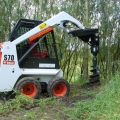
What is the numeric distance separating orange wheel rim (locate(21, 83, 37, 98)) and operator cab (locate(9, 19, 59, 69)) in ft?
1.54

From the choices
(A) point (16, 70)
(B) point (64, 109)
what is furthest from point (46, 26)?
(B) point (64, 109)

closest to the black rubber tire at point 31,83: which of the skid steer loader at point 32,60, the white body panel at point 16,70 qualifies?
the skid steer loader at point 32,60

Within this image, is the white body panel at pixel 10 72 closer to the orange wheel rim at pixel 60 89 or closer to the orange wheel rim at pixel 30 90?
the orange wheel rim at pixel 30 90

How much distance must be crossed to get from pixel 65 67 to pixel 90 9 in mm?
2830

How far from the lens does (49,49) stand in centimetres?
563

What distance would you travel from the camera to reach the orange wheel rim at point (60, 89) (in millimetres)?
5367

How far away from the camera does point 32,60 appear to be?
5.33 meters

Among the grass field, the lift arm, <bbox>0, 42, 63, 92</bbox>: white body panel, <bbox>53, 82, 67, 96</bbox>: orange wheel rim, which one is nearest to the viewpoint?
the grass field

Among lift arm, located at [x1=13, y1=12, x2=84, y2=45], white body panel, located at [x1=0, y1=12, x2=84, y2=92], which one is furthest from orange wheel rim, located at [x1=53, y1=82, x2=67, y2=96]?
lift arm, located at [x1=13, y1=12, x2=84, y2=45]

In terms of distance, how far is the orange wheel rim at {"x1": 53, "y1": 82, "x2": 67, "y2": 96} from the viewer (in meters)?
5.37

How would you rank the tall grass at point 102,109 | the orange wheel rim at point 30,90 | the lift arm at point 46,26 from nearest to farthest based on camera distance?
the tall grass at point 102,109 < the orange wheel rim at point 30,90 < the lift arm at point 46,26

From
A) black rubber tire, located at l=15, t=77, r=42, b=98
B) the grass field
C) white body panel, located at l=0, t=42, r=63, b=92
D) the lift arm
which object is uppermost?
the lift arm

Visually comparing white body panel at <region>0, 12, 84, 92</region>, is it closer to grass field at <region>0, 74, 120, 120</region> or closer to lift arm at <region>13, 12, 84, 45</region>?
lift arm at <region>13, 12, 84, 45</region>

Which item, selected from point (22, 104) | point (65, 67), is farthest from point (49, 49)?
point (65, 67)
